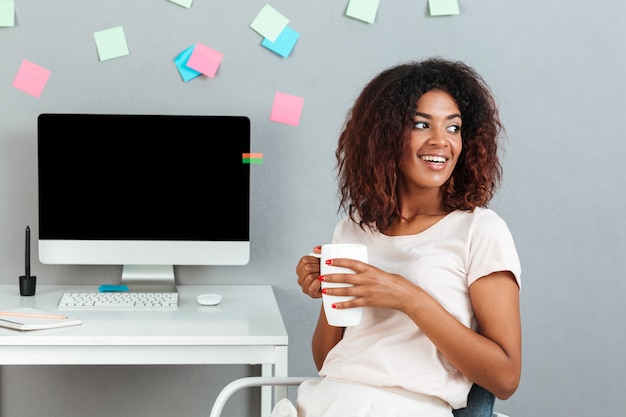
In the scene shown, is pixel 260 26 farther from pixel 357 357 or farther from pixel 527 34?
pixel 357 357

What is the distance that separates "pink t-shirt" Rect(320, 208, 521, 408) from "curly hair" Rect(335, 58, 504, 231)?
0.06 m

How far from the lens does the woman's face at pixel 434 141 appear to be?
153cm

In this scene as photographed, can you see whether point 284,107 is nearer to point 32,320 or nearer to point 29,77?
point 29,77

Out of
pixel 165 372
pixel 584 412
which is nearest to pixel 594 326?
pixel 584 412

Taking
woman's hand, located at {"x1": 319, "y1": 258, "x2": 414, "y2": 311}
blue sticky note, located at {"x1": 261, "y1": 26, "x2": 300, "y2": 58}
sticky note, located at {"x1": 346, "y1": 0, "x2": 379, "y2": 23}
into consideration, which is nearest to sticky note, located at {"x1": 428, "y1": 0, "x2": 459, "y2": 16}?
sticky note, located at {"x1": 346, "y1": 0, "x2": 379, "y2": 23}

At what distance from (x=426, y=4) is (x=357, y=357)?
1.38 meters

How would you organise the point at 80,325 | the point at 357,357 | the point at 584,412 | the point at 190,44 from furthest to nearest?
the point at 584,412, the point at 190,44, the point at 80,325, the point at 357,357

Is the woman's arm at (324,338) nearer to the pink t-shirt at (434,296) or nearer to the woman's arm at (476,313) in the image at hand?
the pink t-shirt at (434,296)

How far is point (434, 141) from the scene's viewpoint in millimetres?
1527

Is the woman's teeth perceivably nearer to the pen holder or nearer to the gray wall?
the gray wall

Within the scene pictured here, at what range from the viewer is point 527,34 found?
2.56 m

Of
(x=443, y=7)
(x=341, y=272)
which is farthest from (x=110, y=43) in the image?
(x=341, y=272)

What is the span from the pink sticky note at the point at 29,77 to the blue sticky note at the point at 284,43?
0.65 meters

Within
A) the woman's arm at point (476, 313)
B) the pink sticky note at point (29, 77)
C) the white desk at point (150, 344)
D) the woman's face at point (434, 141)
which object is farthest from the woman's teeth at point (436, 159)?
the pink sticky note at point (29, 77)
